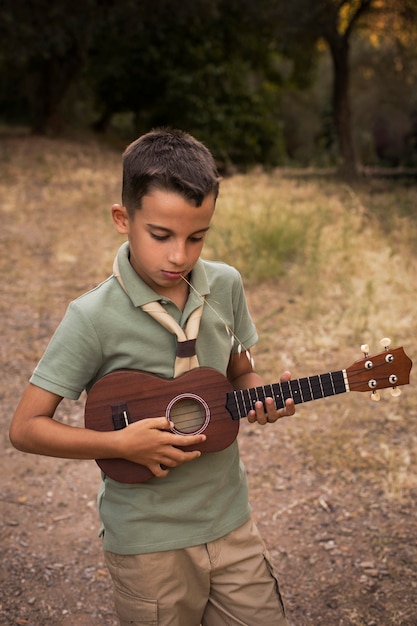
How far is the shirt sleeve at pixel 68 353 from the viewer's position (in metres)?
1.80

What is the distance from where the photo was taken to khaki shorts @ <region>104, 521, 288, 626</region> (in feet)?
6.18

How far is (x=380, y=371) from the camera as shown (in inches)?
75.8

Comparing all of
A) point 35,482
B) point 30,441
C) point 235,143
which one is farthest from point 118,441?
point 235,143

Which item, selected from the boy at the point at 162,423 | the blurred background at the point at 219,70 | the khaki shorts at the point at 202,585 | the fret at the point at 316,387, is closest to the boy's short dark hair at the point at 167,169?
the boy at the point at 162,423

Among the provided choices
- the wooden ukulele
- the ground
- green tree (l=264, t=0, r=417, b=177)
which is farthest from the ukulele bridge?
green tree (l=264, t=0, r=417, b=177)

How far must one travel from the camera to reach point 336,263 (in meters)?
6.70

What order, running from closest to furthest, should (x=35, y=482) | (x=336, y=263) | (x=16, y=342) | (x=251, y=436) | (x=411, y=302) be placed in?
(x=35, y=482)
(x=251, y=436)
(x=16, y=342)
(x=411, y=302)
(x=336, y=263)

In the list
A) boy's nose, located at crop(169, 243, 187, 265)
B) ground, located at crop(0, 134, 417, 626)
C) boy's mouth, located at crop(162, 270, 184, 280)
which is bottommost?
ground, located at crop(0, 134, 417, 626)

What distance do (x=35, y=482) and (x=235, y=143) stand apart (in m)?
18.1

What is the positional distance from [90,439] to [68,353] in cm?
22

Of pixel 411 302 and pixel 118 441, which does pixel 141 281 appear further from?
pixel 411 302

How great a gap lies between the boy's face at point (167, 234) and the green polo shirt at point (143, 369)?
67 mm

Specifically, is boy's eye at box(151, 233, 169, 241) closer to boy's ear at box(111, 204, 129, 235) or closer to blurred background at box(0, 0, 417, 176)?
boy's ear at box(111, 204, 129, 235)

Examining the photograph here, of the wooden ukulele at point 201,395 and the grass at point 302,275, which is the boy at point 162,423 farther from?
the grass at point 302,275
